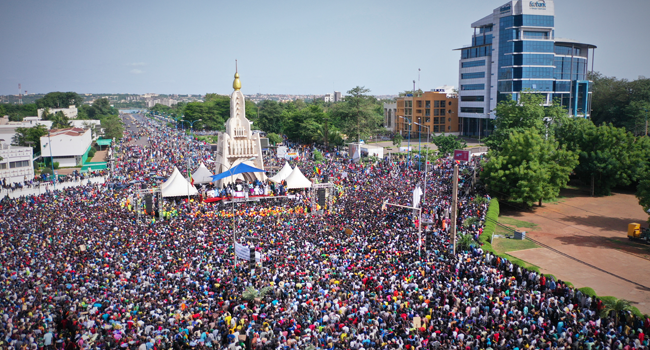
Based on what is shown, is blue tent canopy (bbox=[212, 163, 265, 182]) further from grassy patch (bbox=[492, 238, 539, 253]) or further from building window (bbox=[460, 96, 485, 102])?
building window (bbox=[460, 96, 485, 102])

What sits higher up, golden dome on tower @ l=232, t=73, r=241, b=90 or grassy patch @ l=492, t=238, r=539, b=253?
golden dome on tower @ l=232, t=73, r=241, b=90

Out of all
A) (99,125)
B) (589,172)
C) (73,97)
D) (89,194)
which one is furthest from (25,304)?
(73,97)

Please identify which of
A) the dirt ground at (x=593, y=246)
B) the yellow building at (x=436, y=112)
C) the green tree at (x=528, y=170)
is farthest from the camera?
the yellow building at (x=436, y=112)

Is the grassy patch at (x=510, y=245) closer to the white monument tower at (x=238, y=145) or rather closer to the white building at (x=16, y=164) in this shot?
the white monument tower at (x=238, y=145)

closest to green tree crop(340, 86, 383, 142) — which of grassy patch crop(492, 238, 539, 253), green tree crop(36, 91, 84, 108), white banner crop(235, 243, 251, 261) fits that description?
grassy patch crop(492, 238, 539, 253)

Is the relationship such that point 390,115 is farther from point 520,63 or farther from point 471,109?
point 520,63

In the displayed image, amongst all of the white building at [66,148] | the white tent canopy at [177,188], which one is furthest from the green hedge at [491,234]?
the white building at [66,148]

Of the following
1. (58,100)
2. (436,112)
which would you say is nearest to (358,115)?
(436,112)
